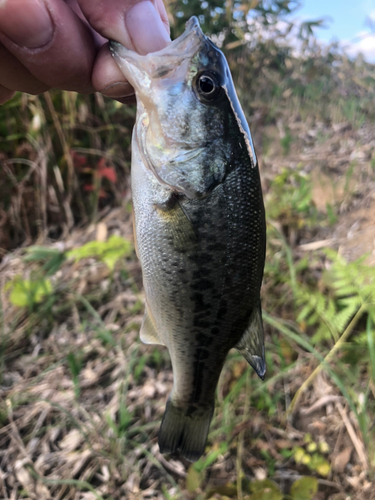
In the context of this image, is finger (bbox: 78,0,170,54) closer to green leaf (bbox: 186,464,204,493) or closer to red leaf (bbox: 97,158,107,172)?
green leaf (bbox: 186,464,204,493)

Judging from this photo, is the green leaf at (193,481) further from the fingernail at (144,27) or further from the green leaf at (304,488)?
the fingernail at (144,27)

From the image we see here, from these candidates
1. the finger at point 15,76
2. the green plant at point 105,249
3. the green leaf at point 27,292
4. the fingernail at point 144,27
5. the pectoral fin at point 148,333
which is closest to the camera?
the fingernail at point 144,27

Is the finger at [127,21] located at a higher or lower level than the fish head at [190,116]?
higher

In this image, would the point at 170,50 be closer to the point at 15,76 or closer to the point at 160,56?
the point at 160,56

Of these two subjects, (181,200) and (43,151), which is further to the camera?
(43,151)

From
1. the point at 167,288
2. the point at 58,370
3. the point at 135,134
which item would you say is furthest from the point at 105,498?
the point at 135,134

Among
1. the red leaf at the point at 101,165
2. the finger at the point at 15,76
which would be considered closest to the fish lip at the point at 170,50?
the finger at the point at 15,76

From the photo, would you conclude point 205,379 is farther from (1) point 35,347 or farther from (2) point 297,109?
(2) point 297,109

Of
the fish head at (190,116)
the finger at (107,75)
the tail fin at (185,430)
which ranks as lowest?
the tail fin at (185,430)
